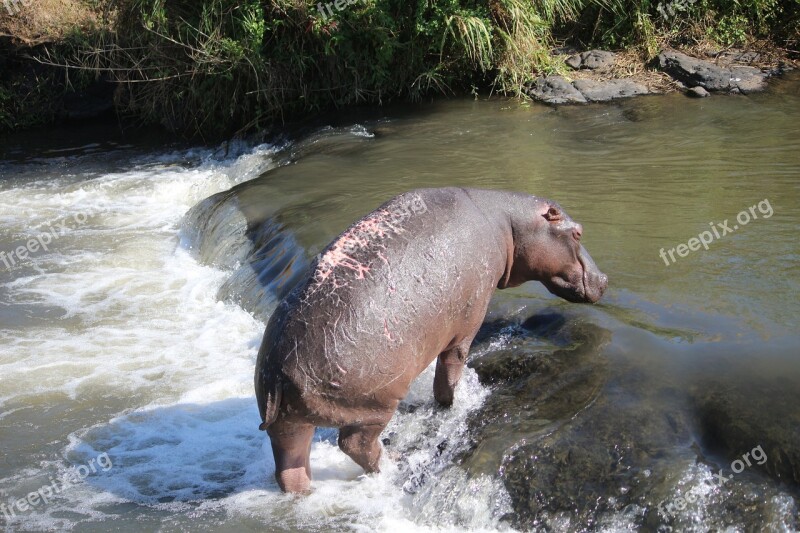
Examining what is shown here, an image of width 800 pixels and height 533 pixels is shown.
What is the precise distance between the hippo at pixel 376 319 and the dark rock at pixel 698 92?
8.47 m

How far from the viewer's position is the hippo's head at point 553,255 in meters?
5.14

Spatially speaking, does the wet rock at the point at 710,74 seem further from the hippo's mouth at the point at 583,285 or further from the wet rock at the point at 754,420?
the wet rock at the point at 754,420

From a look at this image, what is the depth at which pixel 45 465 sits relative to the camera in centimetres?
522

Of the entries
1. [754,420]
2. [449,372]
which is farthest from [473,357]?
[754,420]

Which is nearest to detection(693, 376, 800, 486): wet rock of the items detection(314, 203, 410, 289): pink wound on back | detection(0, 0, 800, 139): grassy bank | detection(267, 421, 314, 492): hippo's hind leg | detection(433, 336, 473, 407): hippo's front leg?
detection(433, 336, 473, 407): hippo's front leg

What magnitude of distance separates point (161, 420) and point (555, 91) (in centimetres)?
888

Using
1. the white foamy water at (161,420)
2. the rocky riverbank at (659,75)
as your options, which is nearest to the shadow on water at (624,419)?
the white foamy water at (161,420)

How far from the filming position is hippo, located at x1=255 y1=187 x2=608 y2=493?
13.1 ft

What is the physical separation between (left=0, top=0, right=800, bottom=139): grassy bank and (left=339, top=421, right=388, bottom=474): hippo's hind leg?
344 inches

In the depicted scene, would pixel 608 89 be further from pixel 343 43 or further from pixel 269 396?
pixel 269 396

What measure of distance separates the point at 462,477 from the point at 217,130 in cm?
1081

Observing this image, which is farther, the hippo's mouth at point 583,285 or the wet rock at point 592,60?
the wet rock at point 592,60

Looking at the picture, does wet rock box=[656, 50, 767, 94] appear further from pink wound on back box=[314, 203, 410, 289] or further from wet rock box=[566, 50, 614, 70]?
pink wound on back box=[314, 203, 410, 289]

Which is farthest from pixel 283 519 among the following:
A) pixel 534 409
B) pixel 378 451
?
pixel 534 409
